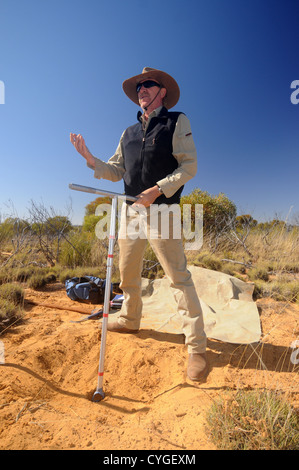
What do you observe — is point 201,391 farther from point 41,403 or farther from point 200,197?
point 200,197

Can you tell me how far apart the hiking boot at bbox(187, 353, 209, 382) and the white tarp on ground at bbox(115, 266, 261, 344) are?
0.68m

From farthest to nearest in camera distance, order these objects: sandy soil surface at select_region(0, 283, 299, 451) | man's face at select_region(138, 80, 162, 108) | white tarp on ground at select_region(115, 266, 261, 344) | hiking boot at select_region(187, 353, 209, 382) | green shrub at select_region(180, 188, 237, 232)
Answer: green shrub at select_region(180, 188, 237, 232) < white tarp on ground at select_region(115, 266, 261, 344) < man's face at select_region(138, 80, 162, 108) < hiking boot at select_region(187, 353, 209, 382) < sandy soil surface at select_region(0, 283, 299, 451)

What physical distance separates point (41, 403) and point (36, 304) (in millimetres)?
2591

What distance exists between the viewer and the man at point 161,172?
2.35 meters

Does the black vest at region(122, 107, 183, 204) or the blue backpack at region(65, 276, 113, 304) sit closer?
the black vest at region(122, 107, 183, 204)

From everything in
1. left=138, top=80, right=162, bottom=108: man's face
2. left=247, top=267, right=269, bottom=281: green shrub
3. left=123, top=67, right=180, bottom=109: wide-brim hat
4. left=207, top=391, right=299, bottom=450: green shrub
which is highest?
left=123, top=67, right=180, bottom=109: wide-brim hat

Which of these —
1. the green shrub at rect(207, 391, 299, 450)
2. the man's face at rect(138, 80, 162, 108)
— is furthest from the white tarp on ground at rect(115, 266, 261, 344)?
the man's face at rect(138, 80, 162, 108)

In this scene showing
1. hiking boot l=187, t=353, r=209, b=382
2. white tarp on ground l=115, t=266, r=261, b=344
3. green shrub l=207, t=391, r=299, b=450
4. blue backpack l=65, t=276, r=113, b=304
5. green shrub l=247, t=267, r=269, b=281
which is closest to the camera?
green shrub l=207, t=391, r=299, b=450

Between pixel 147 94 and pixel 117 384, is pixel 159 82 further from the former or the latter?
pixel 117 384

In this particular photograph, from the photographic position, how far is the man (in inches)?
92.5

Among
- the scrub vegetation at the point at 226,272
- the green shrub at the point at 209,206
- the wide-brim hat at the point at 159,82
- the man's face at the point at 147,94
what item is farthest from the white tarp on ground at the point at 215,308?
the green shrub at the point at 209,206

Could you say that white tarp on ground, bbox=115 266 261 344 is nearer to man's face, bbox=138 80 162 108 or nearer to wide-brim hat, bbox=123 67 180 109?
man's face, bbox=138 80 162 108

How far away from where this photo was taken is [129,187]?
2.72 metres

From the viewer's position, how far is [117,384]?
7.41 feet
